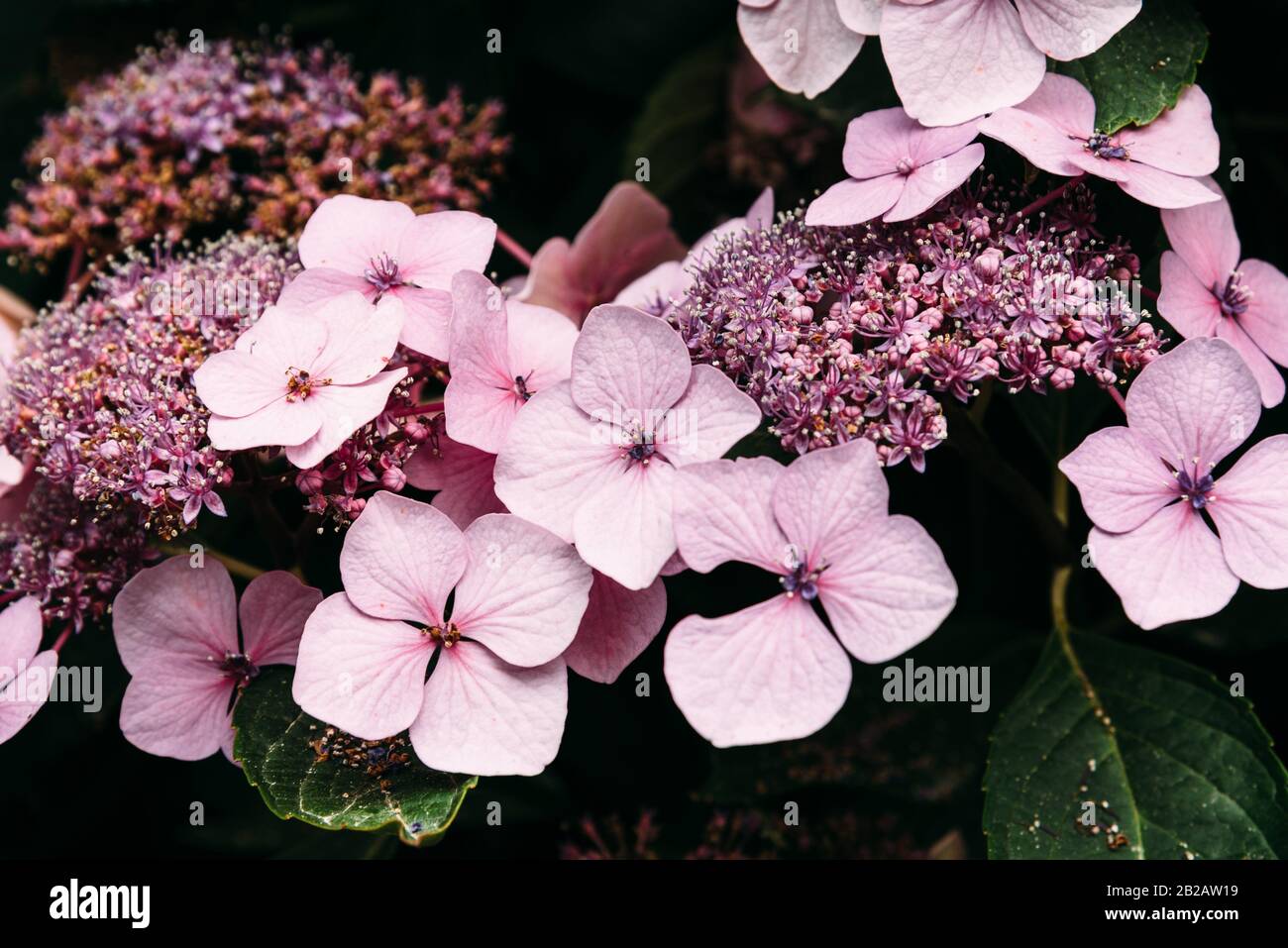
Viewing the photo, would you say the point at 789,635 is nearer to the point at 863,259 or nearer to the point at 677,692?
the point at 677,692

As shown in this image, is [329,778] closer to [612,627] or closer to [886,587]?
[612,627]

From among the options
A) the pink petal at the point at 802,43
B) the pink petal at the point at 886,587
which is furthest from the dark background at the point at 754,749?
the pink petal at the point at 886,587

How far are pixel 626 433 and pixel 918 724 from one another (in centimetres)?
54

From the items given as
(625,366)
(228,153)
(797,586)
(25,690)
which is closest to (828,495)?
(797,586)

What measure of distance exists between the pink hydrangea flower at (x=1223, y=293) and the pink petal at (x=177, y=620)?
0.72m

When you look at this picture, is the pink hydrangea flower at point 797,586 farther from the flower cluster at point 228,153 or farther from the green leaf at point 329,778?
the flower cluster at point 228,153

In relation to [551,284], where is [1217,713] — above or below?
below

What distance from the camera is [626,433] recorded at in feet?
2.53

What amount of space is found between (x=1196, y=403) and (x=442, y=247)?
0.56 m

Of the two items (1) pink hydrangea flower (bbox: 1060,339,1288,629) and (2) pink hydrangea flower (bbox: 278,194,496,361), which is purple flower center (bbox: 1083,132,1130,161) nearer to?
(1) pink hydrangea flower (bbox: 1060,339,1288,629)

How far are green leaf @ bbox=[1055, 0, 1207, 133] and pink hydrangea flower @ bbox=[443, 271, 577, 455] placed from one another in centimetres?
45

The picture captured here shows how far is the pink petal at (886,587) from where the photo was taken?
0.69 meters

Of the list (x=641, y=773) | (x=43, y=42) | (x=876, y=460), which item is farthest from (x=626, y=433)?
(x=43, y=42)

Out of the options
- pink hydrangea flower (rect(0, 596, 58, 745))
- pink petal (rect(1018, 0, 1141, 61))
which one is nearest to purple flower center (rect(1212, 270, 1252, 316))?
pink petal (rect(1018, 0, 1141, 61))
